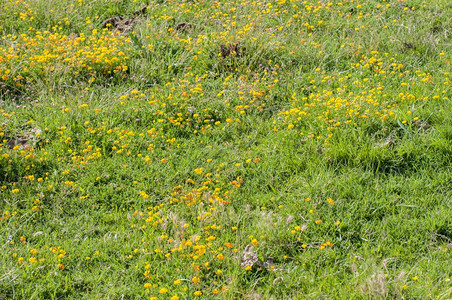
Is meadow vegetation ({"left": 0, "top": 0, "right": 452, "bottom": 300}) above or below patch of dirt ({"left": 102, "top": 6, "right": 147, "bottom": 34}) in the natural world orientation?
below

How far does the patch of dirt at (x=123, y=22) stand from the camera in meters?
7.47

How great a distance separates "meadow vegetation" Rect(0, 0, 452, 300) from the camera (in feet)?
12.6

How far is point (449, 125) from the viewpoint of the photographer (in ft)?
15.9

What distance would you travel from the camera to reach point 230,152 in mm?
5137

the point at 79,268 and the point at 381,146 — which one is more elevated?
the point at 381,146

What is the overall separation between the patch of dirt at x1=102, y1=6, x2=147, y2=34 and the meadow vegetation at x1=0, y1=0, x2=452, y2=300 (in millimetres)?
44

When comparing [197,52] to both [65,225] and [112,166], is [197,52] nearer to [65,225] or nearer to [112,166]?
[112,166]

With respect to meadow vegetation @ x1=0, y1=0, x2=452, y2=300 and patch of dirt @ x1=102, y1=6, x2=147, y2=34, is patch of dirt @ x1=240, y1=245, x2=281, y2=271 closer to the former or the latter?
meadow vegetation @ x1=0, y1=0, x2=452, y2=300

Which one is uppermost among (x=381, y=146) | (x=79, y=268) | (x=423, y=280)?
(x=381, y=146)

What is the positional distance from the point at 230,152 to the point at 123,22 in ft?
11.7

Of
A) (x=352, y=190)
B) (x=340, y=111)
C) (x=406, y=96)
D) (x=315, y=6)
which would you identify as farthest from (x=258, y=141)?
(x=315, y=6)

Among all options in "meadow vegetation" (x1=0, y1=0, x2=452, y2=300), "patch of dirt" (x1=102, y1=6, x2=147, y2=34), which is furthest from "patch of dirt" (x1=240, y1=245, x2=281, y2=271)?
"patch of dirt" (x1=102, y1=6, x2=147, y2=34)

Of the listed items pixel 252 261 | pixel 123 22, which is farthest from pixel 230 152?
pixel 123 22

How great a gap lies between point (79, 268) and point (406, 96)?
149 inches
